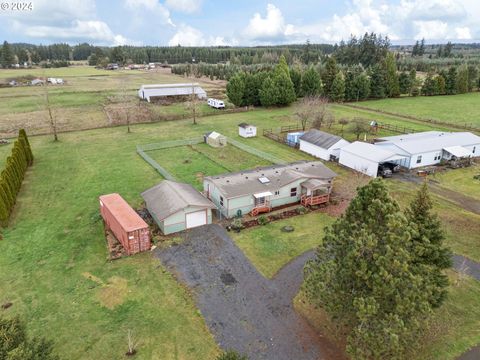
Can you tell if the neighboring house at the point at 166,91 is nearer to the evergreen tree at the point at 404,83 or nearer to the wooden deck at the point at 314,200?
the evergreen tree at the point at 404,83

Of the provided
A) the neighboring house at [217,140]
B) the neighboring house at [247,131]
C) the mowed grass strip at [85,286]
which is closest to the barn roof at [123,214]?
the mowed grass strip at [85,286]

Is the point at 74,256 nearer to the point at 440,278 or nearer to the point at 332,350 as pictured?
the point at 332,350

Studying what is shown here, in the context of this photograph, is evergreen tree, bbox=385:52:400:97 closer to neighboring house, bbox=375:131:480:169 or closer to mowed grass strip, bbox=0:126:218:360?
neighboring house, bbox=375:131:480:169

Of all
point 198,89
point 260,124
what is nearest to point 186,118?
point 260,124

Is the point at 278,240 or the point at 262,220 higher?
the point at 262,220

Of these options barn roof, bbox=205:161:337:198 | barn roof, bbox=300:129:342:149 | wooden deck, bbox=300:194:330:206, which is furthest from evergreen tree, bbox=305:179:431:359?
barn roof, bbox=300:129:342:149

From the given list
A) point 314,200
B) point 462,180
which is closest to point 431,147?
point 462,180

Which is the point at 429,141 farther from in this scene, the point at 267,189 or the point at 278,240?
the point at 278,240

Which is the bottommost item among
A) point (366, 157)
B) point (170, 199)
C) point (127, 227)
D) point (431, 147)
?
point (127, 227)

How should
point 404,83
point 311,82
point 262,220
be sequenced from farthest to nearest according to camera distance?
1. point 404,83
2. point 311,82
3. point 262,220
